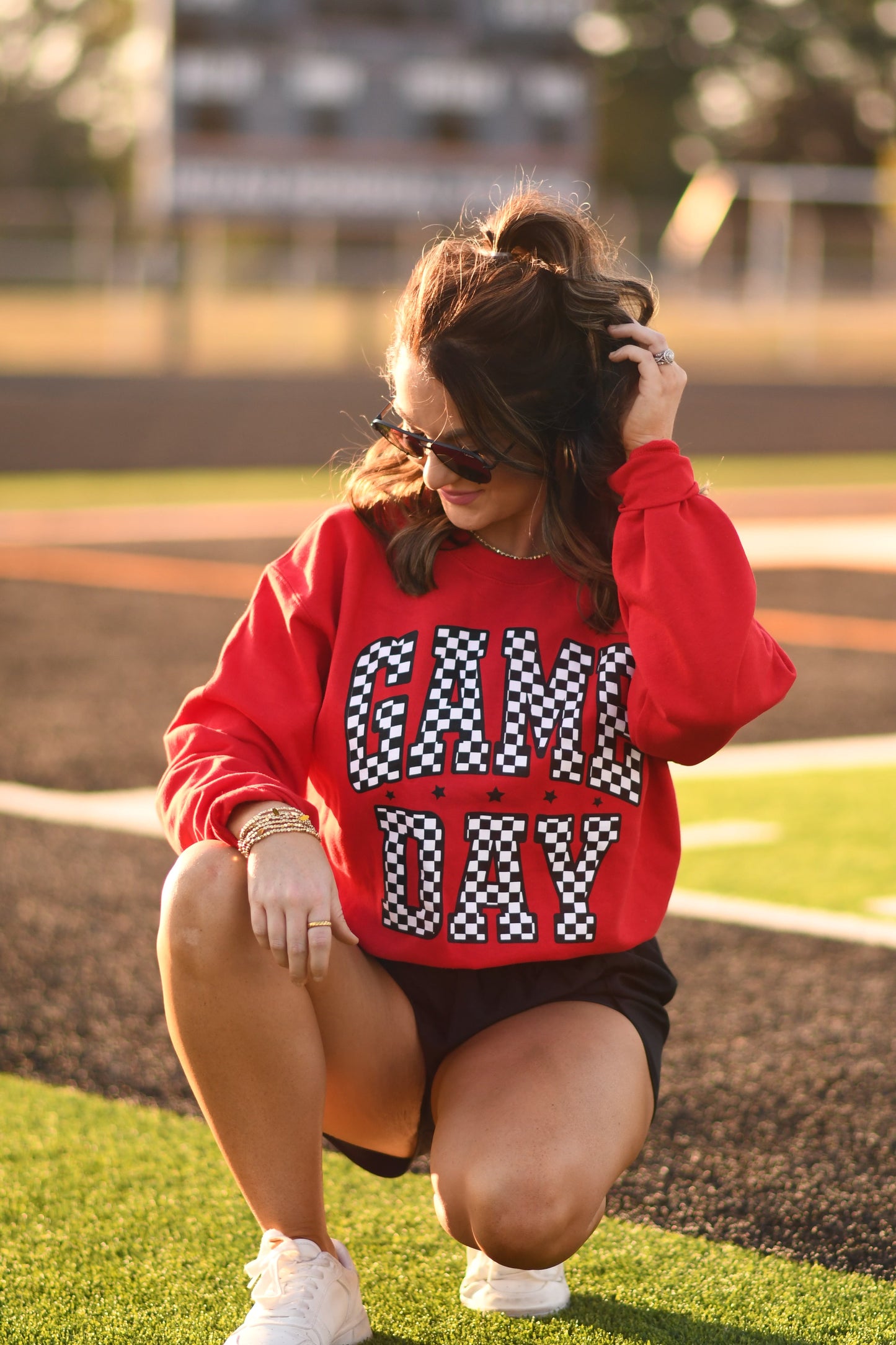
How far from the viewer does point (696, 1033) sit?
3.66 meters

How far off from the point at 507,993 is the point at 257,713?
20.5 inches

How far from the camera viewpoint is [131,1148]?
305cm

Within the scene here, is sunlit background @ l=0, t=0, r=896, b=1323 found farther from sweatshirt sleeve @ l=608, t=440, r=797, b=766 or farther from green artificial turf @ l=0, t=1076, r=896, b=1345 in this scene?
sweatshirt sleeve @ l=608, t=440, r=797, b=766

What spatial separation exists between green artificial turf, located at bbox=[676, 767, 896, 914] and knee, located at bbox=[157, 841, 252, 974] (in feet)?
8.14

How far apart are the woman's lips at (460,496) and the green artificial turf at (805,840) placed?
2334 mm

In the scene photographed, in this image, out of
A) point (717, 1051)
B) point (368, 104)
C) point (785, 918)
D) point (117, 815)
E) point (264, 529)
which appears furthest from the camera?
point (368, 104)

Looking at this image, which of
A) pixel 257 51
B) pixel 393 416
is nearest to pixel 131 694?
pixel 393 416

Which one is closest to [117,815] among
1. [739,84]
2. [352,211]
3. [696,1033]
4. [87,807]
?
[87,807]

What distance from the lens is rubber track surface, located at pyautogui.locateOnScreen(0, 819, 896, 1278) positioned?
286cm

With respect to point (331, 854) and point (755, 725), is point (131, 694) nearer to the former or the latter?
point (755, 725)

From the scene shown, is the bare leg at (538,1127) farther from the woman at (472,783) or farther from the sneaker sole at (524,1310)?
the sneaker sole at (524,1310)

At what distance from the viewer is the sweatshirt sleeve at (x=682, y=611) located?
2312 mm

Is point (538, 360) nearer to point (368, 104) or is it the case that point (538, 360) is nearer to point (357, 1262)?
point (357, 1262)

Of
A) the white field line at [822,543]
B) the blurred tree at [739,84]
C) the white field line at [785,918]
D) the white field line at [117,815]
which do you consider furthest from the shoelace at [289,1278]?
the blurred tree at [739,84]
